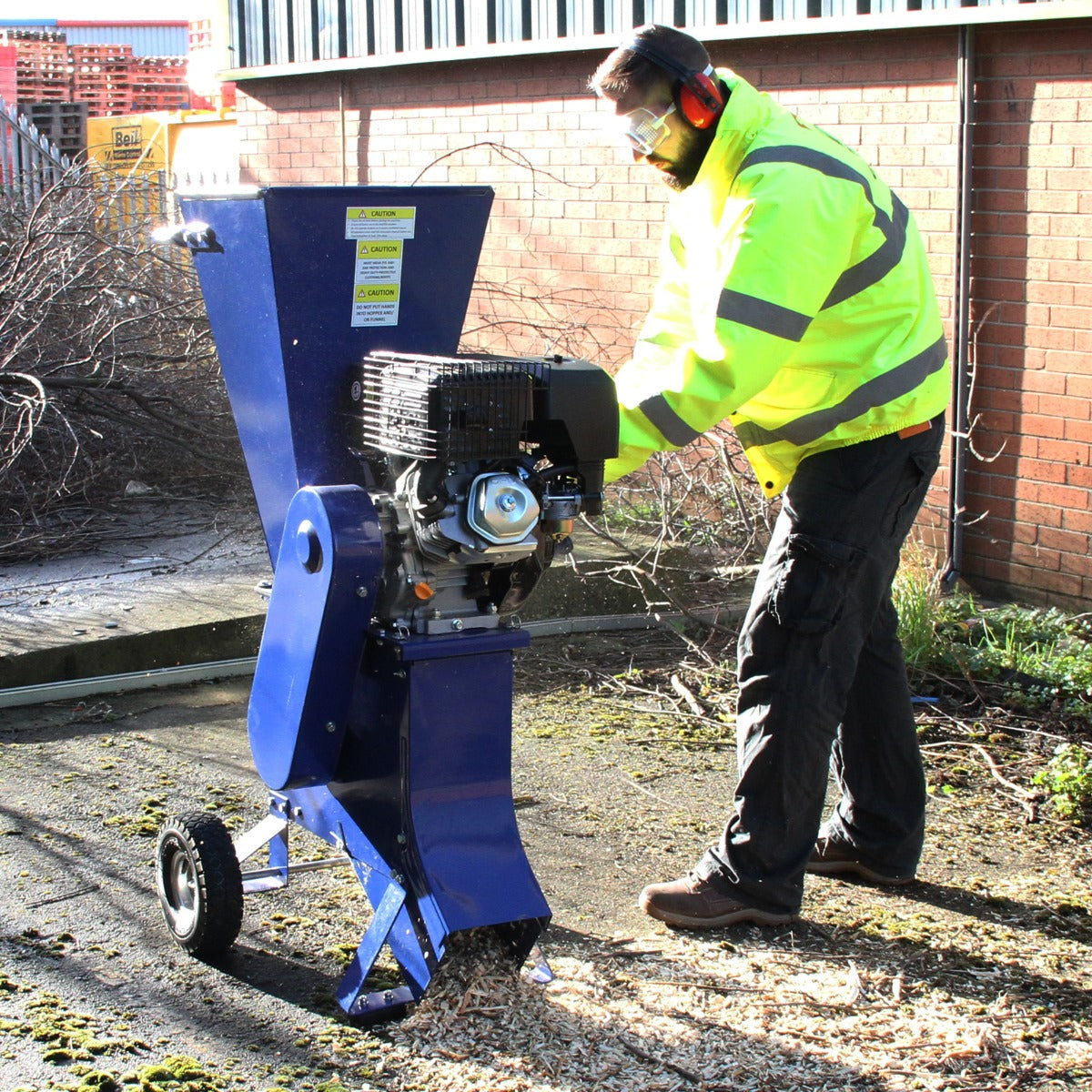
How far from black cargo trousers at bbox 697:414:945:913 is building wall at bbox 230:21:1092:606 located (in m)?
2.48

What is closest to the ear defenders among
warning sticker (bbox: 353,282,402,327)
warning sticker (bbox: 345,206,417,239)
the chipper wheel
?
warning sticker (bbox: 345,206,417,239)

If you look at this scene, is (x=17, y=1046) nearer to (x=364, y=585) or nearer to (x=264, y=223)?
(x=364, y=585)

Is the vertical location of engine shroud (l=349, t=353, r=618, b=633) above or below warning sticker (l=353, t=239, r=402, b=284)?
below

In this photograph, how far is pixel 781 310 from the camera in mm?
2791

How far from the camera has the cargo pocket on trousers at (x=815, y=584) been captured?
3129 millimetres

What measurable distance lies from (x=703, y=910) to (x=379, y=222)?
1685 millimetres

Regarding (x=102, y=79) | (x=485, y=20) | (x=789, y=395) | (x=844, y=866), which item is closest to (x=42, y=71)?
(x=102, y=79)

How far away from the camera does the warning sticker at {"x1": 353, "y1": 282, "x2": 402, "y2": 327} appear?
2863 millimetres

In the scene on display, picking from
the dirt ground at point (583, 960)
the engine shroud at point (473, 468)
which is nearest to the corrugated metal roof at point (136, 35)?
the dirt ground at point (583, 960)

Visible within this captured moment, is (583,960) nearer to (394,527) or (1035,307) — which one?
(394,527)

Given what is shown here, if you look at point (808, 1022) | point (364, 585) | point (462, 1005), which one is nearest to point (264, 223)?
point (364, 585)

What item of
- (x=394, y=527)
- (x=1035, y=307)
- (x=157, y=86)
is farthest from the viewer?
Answer: (x=157, y=86)

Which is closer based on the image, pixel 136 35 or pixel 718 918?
pixel 718 918

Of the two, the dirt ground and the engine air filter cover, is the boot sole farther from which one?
the engine air filter cover
